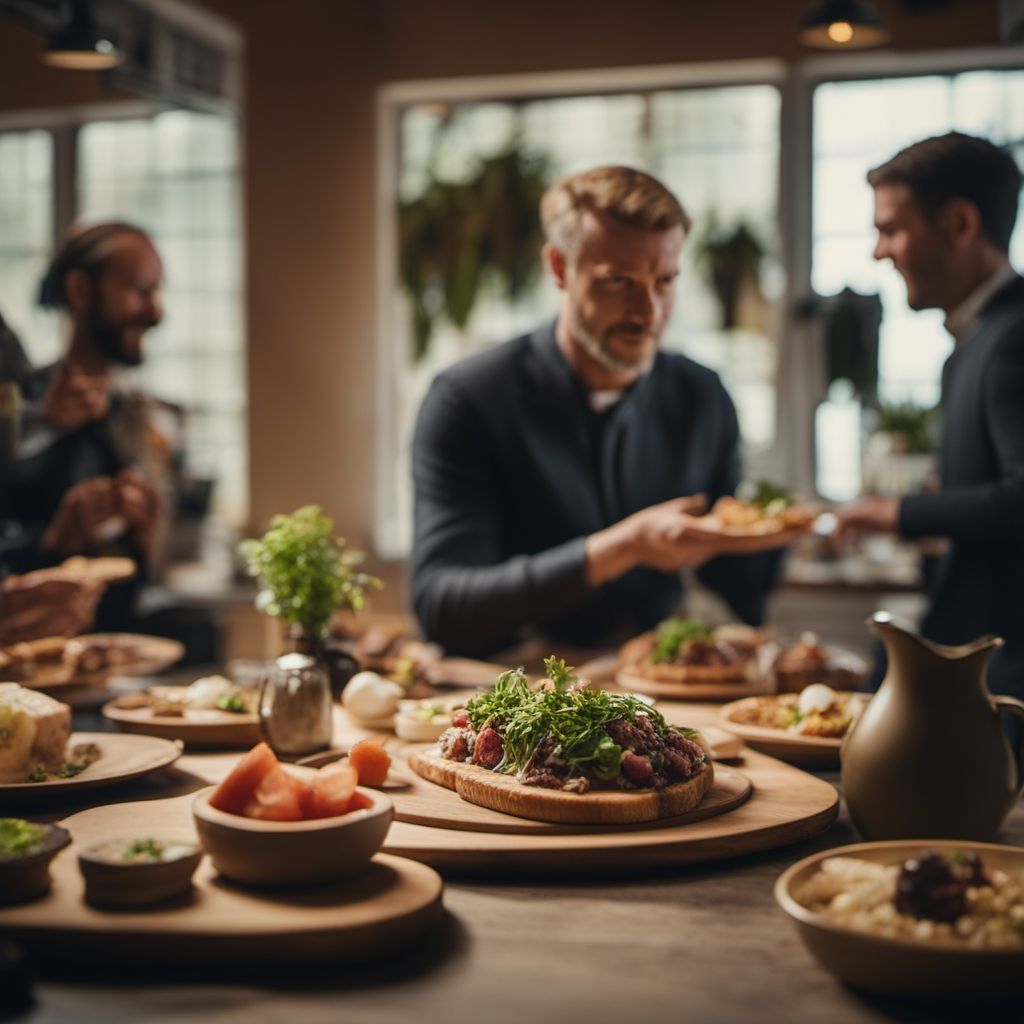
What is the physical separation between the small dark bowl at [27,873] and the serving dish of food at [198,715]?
74cm

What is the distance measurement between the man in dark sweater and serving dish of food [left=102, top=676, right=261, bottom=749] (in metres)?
0.76

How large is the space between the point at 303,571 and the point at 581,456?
1.10m

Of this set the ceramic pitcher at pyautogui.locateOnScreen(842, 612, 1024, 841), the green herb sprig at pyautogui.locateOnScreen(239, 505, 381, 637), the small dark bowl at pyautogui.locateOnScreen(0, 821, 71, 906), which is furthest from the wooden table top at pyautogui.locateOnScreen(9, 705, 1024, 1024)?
the green herb sprig at pyautogui.locateOnScreen(239, 505, 381, 637)

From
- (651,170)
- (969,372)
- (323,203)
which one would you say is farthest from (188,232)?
(969,372)

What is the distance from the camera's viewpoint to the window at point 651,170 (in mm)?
5969

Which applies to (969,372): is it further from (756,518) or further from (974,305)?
(756,518)

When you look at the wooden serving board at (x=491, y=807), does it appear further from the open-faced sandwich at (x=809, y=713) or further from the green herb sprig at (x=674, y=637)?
the green herb sprig at (x=674, y=637)

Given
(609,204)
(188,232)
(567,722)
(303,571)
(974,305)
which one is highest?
(188,232)

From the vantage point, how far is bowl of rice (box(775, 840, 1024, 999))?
3.75ft

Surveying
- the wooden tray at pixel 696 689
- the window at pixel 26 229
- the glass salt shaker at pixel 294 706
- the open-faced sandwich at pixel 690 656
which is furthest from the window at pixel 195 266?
the glass salt shaker at pixel 294 706

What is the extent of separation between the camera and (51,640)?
8.35 ft

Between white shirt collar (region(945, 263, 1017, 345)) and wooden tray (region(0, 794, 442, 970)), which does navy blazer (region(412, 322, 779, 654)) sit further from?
wooden tray (region(0, 794, 442, 970))

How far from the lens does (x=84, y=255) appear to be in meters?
4.12

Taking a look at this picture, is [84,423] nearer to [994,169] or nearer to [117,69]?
[117,69]
